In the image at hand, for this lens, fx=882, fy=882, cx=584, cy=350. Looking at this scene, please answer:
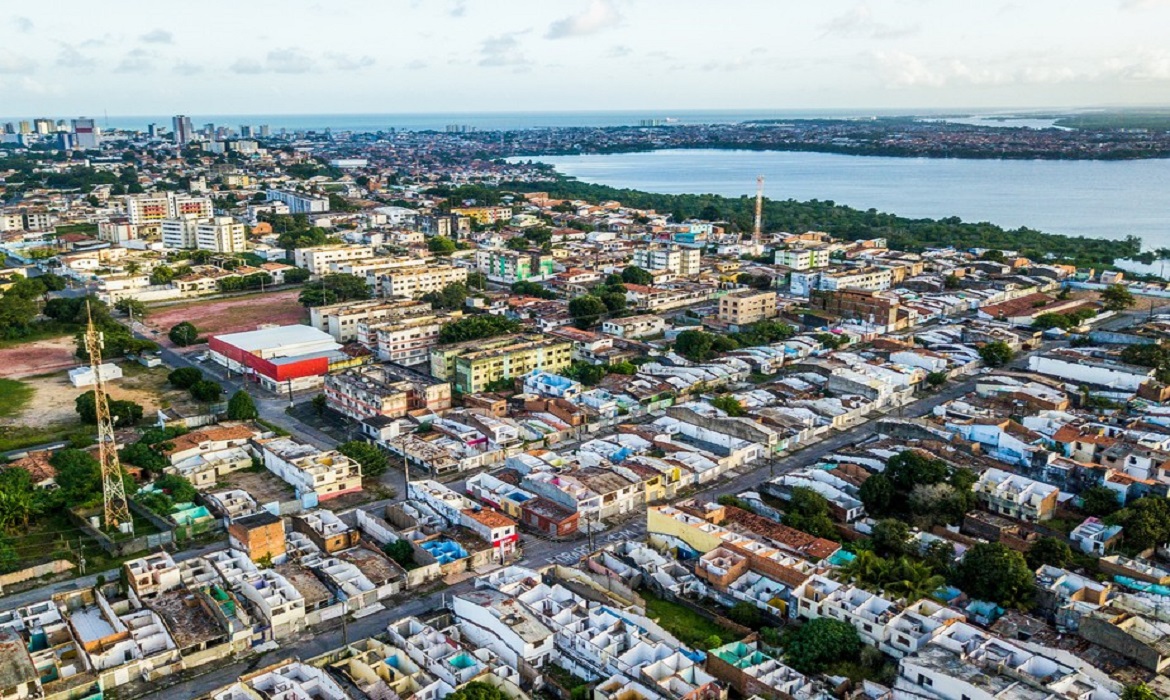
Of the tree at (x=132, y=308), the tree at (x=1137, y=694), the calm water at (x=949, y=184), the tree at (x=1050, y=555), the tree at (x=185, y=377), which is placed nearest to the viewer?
the tree at (x=1137, y=694)

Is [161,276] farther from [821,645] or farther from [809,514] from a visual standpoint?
[821,645]

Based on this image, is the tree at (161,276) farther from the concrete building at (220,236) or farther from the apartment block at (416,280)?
the apartment block at (416,280)

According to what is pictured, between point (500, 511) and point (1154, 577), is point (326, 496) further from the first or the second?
point (1154, 577)

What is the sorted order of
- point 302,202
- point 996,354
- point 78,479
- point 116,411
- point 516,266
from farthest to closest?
point 302,202, point 516,266, point 996,354, point 116,411, point 78,479

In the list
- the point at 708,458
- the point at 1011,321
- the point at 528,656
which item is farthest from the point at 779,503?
the point at 1011,321

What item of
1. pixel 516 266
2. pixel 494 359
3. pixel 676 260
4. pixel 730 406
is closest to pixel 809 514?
pixel 730 406

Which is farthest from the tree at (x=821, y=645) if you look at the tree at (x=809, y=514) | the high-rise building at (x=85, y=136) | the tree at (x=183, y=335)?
the high-rise building at (x=85, y=136)
